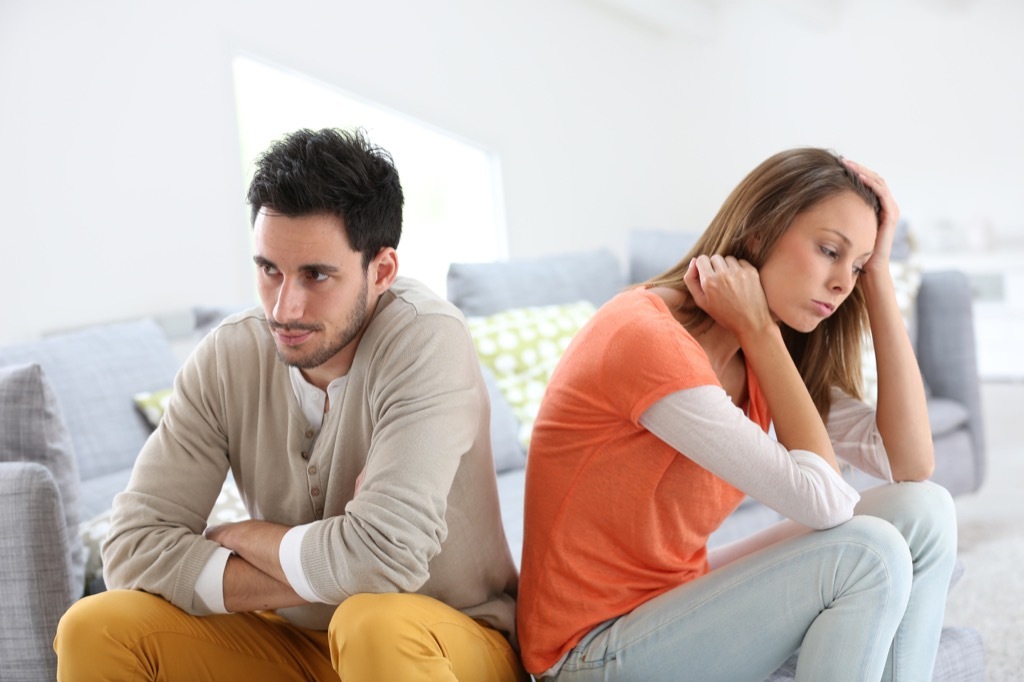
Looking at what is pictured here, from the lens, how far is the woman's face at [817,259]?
4.81ft

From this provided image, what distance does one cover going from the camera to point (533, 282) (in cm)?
321

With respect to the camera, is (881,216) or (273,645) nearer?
(273,645)

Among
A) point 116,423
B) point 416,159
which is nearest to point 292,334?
point 116,423

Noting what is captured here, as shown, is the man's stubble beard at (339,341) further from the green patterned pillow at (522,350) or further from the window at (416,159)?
the window at (416,159)

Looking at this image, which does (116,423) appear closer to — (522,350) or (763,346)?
(522,350)

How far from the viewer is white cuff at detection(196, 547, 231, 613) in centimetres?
133

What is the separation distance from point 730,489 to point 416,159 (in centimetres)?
330

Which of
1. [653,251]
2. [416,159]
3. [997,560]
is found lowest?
[997,560]

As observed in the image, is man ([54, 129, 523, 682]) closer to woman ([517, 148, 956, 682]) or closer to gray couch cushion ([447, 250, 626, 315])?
woman ([517, 148, 956, 682])

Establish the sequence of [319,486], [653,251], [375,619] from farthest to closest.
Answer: [653,251]
[319,486]
[375,619]

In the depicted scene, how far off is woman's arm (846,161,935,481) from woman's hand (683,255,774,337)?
9.1 inches

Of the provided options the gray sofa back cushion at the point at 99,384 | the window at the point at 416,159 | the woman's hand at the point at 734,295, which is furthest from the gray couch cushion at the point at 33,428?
the window at the point at 416,159

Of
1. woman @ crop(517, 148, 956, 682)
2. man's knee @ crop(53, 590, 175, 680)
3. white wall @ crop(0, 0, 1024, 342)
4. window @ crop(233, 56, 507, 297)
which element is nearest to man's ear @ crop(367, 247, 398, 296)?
woman @ crop(517, 148, 956, 682)

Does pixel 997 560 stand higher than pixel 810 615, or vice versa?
pixel 810 615
